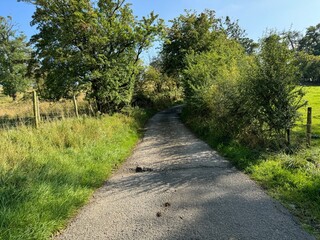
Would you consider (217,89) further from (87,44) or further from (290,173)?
(87,44)

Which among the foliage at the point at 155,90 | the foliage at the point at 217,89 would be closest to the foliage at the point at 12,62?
the foliage at the point at 155,90

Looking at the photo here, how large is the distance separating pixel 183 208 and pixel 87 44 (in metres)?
12.7

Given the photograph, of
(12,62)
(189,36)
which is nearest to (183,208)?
(189,36)

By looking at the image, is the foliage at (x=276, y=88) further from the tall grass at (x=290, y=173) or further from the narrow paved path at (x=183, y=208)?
the narrow paved path at (x=183, y=208)

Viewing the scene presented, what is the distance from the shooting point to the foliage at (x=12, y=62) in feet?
118

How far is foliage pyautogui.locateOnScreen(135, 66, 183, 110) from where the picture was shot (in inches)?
1037

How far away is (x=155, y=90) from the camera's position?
30516 millimetres

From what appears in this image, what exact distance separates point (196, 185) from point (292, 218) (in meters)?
2.08

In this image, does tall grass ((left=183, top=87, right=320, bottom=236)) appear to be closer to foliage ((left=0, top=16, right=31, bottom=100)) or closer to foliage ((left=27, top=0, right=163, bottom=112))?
foliage ((left=27, top=0, right=163, bottom=112))

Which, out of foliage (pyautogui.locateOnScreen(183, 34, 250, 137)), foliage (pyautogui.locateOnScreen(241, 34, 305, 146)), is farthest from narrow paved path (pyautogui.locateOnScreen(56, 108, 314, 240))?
foliage (pyautogui.locateOnScreen(183, 34, 250, 137))

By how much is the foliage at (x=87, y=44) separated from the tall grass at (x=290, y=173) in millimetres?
8824

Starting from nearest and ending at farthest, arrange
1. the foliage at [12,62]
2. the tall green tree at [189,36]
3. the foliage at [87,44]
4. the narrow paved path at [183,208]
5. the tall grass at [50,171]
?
the narrow paved path at [183,208] → the tall grass at [50,171] → the foliage at [87,44] → the tall green tree at [189,36] → the foliage at [12,62]

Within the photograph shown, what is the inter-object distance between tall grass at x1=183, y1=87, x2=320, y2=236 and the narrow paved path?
28 cm

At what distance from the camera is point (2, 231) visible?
3479 millimetres
